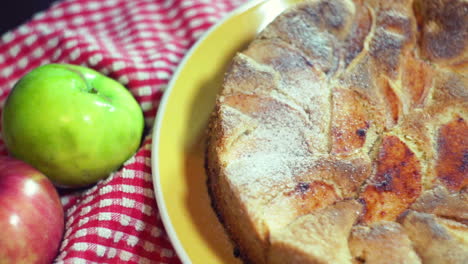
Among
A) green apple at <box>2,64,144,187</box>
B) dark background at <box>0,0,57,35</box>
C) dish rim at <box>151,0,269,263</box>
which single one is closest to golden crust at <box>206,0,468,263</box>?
dish rim at <box>151,0,269,263</box>

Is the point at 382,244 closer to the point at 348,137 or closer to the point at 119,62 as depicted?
the point at 348,137

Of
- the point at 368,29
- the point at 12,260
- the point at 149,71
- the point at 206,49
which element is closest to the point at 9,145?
the point at 12,260

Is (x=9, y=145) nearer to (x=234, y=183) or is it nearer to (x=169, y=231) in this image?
(x=169, y=231)

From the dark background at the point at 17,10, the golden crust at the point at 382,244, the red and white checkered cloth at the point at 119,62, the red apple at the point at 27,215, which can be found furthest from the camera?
the dark background at the point at 17,10

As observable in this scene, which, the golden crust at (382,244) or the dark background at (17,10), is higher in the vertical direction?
the golden crust at (382,244)

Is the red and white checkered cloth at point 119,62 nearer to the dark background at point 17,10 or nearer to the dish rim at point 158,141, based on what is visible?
the dish rim at point 158,141

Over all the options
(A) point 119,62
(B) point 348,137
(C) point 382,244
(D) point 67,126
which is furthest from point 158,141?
(C) point 382,244

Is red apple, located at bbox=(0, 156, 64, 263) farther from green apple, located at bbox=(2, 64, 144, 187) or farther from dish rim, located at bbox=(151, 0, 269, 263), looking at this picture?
dish rim, located at bbox=(151, 0, 269, 263)

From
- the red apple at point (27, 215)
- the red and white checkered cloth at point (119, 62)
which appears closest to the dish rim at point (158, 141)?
the red and white checkered cloth at point (119, 62)
